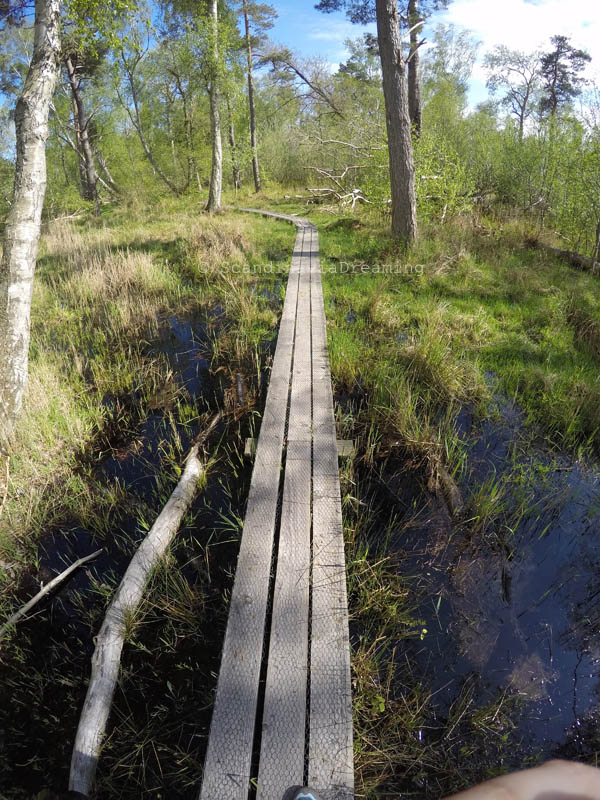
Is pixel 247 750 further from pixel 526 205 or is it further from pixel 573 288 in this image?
pixel 526 205

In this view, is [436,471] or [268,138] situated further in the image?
[268,138]

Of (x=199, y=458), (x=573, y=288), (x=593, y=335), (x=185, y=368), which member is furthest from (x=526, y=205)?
(x=199, y=458)

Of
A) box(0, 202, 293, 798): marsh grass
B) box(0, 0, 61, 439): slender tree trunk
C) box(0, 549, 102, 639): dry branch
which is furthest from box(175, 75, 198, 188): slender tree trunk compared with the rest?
box(0, 549, 102, 639): dry branch

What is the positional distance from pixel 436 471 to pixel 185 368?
3257mm

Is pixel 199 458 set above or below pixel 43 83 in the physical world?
below

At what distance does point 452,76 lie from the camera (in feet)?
87.2

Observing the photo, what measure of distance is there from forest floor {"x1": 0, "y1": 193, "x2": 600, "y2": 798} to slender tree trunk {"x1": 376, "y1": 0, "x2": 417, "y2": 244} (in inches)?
112

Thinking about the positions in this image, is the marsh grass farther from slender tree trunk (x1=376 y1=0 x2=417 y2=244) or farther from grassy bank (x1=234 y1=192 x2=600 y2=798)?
slender tree trunk (x1=376 y1=0 x2=417 y2=244)

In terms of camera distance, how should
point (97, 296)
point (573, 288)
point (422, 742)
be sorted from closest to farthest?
1. point (422, 742)
2. point (573, 288)
3. point (97, 296)

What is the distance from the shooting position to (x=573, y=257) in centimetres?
803

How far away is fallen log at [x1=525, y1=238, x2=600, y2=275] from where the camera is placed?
294 inches

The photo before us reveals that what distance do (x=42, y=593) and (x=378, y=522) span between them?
2.04m

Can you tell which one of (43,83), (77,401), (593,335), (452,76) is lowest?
(77,401)

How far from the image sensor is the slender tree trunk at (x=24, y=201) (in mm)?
3521
